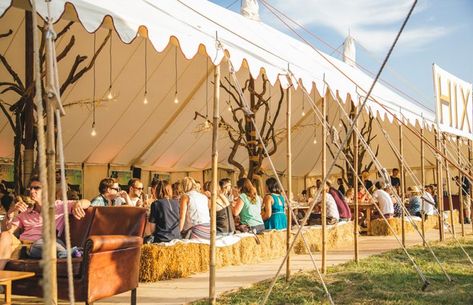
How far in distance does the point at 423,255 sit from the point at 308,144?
30.7 feet

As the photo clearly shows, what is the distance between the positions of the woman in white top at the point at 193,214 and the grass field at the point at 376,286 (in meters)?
1.12

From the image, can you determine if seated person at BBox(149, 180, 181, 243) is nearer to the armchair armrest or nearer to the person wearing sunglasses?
the person wearing sunglasses

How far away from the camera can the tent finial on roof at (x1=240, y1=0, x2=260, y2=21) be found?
12.4 m

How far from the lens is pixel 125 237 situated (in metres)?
4.11

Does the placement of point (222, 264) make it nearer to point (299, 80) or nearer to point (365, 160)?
point (299, 80)

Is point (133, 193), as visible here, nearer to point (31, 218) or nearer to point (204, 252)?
point (204, 252)

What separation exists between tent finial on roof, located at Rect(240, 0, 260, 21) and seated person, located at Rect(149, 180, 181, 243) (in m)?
7.18

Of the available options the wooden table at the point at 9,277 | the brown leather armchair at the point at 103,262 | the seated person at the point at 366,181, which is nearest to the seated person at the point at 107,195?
the brown leather armchair at the point at 103,262

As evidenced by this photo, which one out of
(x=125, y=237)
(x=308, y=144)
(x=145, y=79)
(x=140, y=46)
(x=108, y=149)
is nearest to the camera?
(x=125, y=237)

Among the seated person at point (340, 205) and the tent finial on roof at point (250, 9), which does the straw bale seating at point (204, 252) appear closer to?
the seated person at point (340, 205)

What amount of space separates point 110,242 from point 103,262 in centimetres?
14

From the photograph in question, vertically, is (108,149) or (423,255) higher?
(108,149)

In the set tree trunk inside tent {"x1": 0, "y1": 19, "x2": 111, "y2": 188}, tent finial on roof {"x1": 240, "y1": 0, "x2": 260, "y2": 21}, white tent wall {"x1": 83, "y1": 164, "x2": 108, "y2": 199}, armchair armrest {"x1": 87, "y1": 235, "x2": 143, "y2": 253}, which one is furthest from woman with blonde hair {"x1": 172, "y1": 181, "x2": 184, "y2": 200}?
tent finial on roof {"x1": 240, "y1": 0, "x2": 260, "y2": 21}

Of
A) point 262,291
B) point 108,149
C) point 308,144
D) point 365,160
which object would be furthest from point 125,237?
point 365,160
